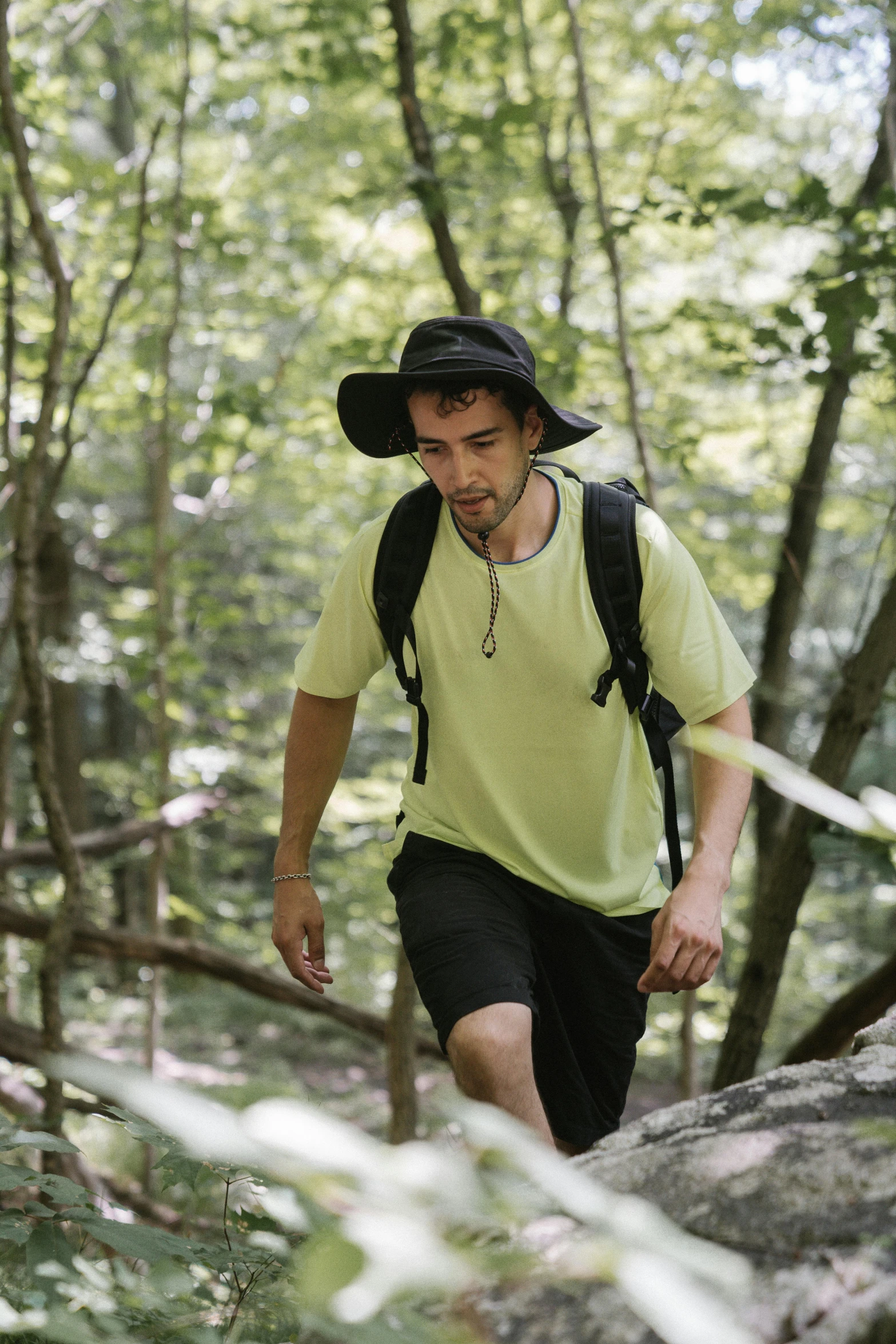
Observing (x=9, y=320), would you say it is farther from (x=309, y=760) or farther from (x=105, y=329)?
(x=309, y=760)

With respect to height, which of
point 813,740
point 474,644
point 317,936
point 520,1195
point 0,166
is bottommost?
point 813,740

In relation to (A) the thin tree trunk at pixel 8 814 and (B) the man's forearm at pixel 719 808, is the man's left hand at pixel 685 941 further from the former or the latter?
(A) the thin tree trunk at pixel 8 814

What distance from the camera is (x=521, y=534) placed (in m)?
2.69

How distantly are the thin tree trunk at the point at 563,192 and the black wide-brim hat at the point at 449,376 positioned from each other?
11.1 feet

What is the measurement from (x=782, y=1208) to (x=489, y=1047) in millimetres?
974

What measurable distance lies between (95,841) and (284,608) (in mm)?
6077

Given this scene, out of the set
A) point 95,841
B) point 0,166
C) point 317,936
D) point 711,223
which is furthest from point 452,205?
point 95,841

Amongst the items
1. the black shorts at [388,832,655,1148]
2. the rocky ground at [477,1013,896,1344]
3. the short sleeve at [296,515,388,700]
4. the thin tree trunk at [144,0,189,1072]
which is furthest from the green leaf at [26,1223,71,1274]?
the thin tree trunk at [144,0,189,1072]

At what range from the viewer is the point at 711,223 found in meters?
4.02

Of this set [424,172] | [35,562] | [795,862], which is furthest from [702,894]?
[424,172]

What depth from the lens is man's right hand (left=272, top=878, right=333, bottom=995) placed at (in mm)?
2715

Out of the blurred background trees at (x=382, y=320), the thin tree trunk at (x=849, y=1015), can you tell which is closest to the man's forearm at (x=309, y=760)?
the blurred background trees at (x=382, y=320)

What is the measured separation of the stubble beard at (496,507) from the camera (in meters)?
2.56

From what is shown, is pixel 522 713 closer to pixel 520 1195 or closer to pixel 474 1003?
pixel 474 1003
